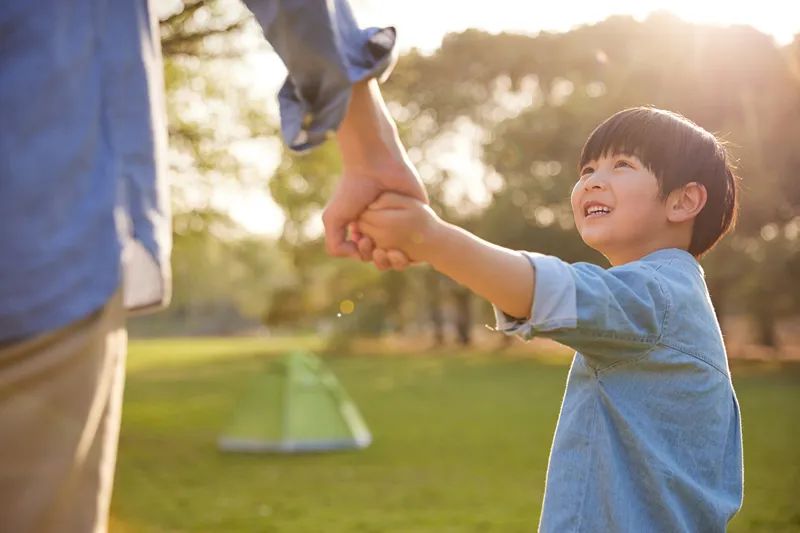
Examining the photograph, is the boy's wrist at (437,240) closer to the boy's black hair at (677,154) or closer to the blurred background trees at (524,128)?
the boy's black hair at (677,154)

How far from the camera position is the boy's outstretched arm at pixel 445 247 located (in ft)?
4.62

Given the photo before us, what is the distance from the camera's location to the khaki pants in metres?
0.95

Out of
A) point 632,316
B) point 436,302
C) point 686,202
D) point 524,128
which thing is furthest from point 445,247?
point 436,302

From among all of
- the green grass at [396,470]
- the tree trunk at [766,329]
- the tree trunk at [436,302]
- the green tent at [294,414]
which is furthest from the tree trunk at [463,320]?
the green tent at [294,414]

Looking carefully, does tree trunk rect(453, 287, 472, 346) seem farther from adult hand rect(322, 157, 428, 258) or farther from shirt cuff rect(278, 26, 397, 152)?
shirt cuff rect(278, 26, 397, 152)

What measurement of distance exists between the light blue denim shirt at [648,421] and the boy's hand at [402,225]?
0.34m

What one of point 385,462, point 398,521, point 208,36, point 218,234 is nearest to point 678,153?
point 398,521

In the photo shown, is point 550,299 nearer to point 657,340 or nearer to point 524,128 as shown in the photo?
point 657,340

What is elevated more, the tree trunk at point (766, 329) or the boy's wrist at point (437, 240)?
the boy's wrist at point (437, 240)

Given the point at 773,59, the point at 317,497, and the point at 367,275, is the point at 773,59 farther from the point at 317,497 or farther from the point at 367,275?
the point at 367,275

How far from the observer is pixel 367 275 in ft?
104

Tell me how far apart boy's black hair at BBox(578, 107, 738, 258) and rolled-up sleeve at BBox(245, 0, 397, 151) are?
2.46ft

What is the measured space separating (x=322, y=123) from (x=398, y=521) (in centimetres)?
561

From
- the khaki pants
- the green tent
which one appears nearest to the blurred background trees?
the green tent
